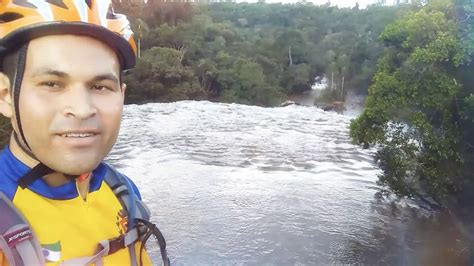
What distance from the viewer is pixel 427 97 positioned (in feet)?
23.6

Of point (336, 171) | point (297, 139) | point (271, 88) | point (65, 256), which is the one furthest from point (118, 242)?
point (271, 88)

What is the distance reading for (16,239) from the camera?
0.86 m

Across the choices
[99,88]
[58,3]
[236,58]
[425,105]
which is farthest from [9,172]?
[236,58]

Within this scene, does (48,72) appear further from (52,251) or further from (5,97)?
(52,251)

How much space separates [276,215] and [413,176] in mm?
2472

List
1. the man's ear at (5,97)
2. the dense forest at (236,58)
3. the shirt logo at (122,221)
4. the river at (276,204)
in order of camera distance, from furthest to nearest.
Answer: the dense forest at (236,58) → the river at (276,204) → the shirt logo at (122,221) → the man's ear at (5,97)

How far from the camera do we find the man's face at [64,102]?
0.91 meters

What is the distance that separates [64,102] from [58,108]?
2 cm

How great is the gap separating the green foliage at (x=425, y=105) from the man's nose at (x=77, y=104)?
22.5 ft

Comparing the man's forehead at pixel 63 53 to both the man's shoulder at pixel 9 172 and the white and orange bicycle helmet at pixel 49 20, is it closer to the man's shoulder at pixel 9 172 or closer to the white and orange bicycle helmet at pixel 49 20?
the white and orange bicycle helmet at pixel 49 20

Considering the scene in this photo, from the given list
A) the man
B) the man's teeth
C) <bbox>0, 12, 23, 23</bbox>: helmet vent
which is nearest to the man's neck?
the man

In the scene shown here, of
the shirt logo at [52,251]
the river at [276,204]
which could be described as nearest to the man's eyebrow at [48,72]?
the shirt logo at [52,251]

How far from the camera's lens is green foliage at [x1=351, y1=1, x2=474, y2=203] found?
705 cm

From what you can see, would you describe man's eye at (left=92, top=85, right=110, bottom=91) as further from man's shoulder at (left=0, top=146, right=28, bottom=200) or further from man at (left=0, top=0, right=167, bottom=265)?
man's shoulder at (left=0, top=146, right=28, bottom=200)
